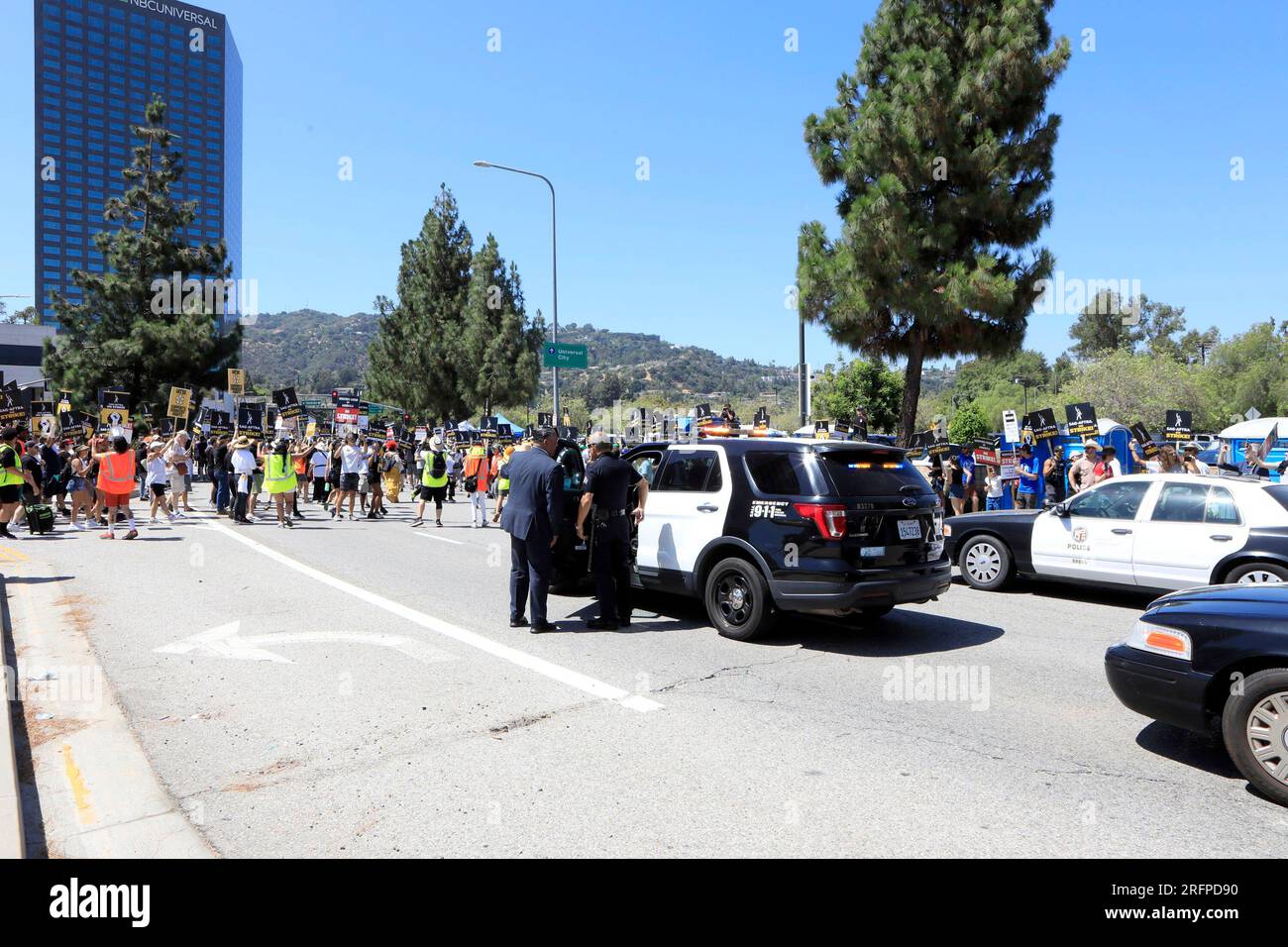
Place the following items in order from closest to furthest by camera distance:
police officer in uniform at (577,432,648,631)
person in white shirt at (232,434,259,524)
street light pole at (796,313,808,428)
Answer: police officer in uniform at (577,432,648,631) → person in white shirt at (232,434,259,524) → street light pole at (796,313,808,428)

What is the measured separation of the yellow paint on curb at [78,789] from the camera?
402 centimetres

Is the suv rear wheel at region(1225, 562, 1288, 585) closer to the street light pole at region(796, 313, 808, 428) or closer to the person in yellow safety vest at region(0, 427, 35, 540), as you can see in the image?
the street light pole at region(796, 313, 808, 428)

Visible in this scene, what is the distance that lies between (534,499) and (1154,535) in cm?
646

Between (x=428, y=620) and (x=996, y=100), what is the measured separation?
18131 millimetres

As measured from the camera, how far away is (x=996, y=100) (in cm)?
1955

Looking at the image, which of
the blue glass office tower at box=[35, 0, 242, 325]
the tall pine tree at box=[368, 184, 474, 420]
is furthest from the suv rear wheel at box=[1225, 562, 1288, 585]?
the blue glass office tower at box=[35, 0, 242, 325]

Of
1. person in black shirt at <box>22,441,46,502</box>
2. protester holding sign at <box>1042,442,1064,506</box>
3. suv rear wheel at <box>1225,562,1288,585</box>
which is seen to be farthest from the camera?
protester holding sign at <box>1042,442,1064,506</box>

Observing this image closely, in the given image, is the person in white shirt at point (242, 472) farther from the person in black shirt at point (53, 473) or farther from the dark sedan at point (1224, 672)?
the dark sedan at point (1224, 672)

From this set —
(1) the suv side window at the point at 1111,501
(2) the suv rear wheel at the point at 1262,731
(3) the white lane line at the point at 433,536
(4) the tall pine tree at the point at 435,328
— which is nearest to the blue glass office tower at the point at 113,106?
(4) the tall pine tree at the point at 435,328

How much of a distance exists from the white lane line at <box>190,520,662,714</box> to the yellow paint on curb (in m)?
2.88

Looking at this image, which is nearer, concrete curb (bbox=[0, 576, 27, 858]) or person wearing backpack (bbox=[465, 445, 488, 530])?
concrete curb (bbox=[0, 576, 27, 858])

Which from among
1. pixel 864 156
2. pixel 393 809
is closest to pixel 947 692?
pixel 393 809

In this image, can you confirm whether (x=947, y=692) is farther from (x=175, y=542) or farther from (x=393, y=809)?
(x=175, y=542)

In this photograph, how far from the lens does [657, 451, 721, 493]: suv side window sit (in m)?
7.96
